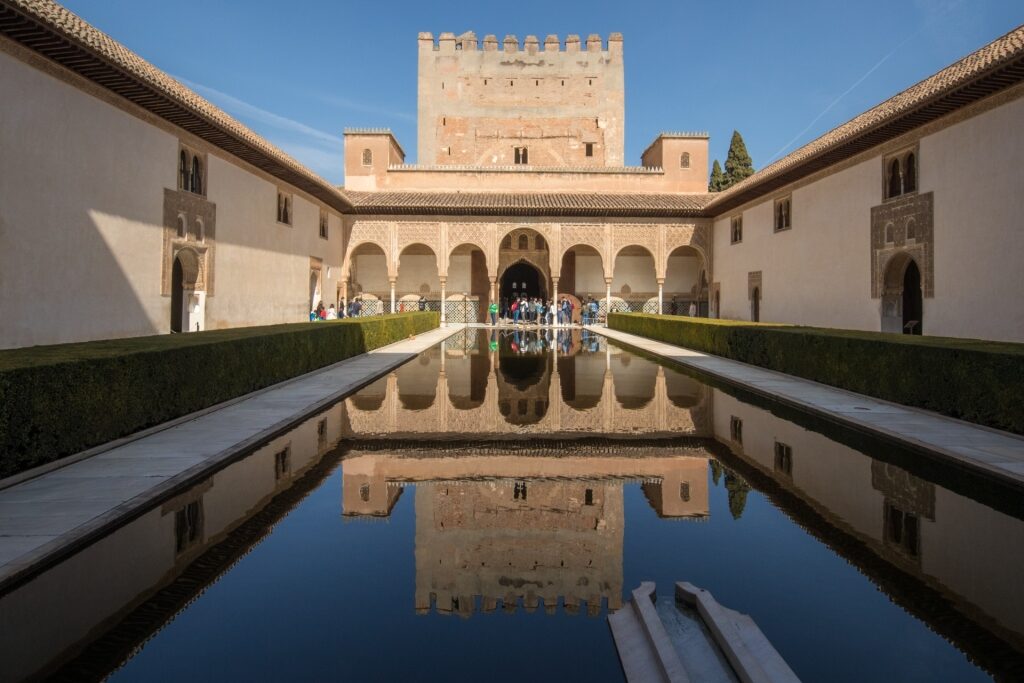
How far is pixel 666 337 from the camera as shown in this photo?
18.8 meters

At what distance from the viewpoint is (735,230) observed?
23.4m

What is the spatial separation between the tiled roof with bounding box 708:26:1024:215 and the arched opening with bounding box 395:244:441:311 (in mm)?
13313

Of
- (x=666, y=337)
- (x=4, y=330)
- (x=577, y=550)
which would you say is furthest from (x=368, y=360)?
(x=577, y=550)

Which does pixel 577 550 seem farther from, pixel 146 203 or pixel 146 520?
pixel 146 203

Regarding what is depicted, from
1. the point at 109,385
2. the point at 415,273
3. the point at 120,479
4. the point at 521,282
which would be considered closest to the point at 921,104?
the point at 109,385

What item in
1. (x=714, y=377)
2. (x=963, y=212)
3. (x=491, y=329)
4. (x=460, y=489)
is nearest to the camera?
(x=460, y=489)

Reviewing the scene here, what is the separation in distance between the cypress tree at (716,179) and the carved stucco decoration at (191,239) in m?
33.2

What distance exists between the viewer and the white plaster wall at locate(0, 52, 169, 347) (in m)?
8.75

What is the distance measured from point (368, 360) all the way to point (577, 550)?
10.2 metres

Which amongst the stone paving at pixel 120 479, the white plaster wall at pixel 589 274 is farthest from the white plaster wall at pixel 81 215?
the white plaster wall at pixel 589 274

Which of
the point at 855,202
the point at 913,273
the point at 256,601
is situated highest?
the point at 855,202

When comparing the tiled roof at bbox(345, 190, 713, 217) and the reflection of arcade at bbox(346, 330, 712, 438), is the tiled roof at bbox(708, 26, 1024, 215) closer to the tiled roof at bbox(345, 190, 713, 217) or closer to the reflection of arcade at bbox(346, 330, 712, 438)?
the reflection of arcade at bbox(346, 330, 712, 438)

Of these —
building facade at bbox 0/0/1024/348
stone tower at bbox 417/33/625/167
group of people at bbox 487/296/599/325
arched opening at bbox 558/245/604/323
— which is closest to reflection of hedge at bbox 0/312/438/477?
building facade at bbox 0/0/1024/348

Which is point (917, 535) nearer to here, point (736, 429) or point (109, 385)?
point (736, 429)
